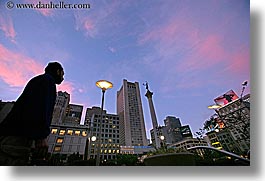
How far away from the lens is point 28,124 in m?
1.28

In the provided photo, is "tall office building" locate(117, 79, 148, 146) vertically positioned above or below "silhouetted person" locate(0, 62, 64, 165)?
above

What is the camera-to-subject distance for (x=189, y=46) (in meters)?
3.92

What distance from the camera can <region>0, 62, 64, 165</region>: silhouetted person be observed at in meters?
1.19

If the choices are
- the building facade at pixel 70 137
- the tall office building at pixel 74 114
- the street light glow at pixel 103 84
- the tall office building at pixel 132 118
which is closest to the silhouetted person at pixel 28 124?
the street light glow at pixel 103 84

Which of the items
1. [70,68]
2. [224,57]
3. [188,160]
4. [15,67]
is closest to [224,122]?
[224,57]

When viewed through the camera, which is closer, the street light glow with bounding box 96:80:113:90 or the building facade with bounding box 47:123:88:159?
the street light glow with bounding box 96:80:113:90

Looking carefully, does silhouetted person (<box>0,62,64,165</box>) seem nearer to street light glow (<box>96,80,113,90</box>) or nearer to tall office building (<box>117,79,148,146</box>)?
street light glow (<box>96,80,113,90</box>)

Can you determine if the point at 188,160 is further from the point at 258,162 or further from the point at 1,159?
the point at 1,159

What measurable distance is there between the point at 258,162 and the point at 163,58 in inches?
140

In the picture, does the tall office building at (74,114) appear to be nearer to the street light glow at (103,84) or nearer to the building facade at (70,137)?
the building facade at (70,137)

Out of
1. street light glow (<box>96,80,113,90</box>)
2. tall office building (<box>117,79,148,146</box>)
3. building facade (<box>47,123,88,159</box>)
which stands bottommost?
street light glow (<box>96,80,113,90</box>)

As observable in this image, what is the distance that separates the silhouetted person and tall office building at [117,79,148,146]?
2317 inches

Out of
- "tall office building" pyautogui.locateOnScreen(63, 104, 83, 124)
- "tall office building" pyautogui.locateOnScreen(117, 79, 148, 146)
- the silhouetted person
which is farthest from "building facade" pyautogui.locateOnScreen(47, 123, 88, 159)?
"tall office building" pyautogui.locateOnScreen(63, 104, 83, 124)

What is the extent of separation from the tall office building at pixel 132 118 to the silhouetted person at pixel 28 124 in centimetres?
5886
